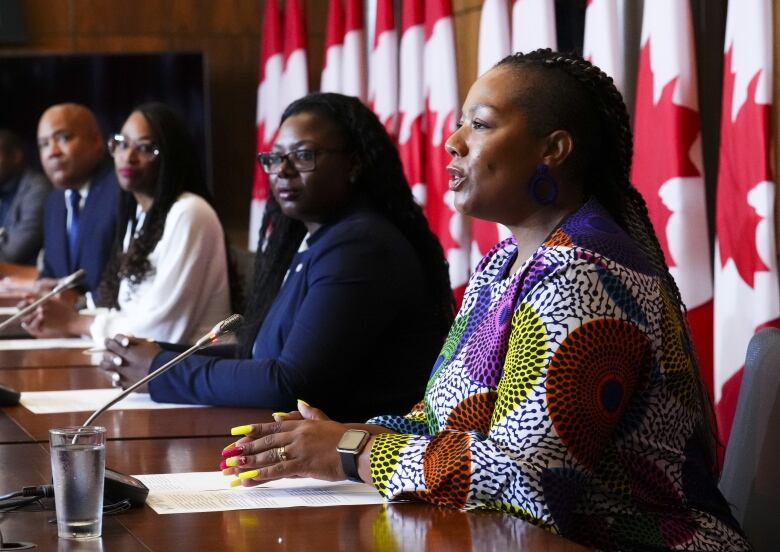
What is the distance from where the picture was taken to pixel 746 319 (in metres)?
3.06

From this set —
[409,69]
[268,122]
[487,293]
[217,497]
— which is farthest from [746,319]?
[268,122]

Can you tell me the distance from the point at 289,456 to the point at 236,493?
91 millimetres

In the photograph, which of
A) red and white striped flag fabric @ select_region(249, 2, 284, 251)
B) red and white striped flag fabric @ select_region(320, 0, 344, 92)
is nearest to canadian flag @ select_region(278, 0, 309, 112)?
red and white striped flag fabric @ select_region(249, 2, 284, 251)

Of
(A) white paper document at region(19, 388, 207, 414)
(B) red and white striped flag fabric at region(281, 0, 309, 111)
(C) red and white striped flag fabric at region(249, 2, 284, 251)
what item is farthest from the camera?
(C) red and white striped flag fabric at region(249, 2, 284, 251)

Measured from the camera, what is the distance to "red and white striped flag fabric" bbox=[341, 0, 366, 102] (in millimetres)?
6273

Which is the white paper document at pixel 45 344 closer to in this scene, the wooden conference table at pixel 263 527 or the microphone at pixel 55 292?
the microphone at pixel 55 292

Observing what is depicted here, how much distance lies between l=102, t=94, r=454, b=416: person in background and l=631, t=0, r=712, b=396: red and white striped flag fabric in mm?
842

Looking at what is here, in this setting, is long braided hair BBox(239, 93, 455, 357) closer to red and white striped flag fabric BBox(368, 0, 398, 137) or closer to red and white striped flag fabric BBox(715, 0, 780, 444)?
red and white striped flag fabric BBox(715, 0, 780, 444)

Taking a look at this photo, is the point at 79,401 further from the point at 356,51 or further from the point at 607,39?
the point at 356,51

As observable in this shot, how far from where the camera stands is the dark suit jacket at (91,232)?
4.79 metres

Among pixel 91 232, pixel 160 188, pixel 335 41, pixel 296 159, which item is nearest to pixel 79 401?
pixel 296 159

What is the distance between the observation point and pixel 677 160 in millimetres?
3303

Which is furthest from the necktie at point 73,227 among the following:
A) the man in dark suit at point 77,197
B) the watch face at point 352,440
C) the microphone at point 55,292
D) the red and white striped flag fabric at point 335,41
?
the watch face at point 352,440

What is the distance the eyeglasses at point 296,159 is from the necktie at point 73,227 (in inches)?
97.5
